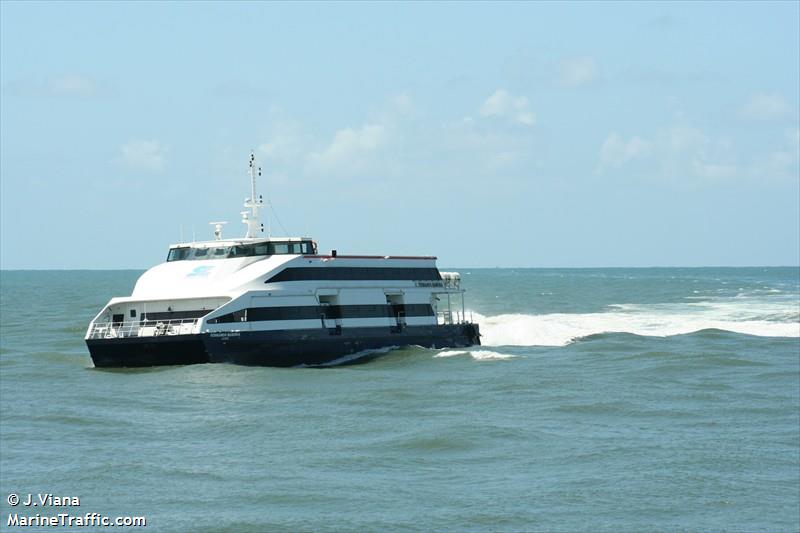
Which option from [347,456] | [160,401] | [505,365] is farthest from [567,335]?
[347,456]

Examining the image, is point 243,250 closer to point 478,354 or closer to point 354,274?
point 354,274

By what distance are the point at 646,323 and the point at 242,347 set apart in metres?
34.6

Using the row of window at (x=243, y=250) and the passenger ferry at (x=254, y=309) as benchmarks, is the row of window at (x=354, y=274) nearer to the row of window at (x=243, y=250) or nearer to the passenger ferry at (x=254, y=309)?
the passenger ferry at (x=254, y=309)

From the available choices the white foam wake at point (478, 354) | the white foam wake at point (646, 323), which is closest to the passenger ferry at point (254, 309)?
the white foam wake at point (478, 354)

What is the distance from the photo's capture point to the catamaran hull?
36.6 m

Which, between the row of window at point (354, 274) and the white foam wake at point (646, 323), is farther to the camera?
the white foam wake at point (646, 323)

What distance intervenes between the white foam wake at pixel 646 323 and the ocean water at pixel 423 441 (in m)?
10.7

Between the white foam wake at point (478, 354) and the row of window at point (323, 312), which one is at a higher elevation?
the row of window at point (323, 312)

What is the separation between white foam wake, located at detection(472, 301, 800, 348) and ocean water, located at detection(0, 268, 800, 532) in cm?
1072

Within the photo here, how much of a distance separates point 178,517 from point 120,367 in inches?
742

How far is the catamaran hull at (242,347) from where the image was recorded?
36.6 meters

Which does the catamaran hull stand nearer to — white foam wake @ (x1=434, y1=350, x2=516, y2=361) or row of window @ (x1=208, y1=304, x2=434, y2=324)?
row of window @ (x1=208, y1=304, x2=434, y2=324)

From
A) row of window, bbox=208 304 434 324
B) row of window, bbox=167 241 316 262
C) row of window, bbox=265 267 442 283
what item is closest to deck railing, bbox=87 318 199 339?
row of window, bbox=208 304 434 324

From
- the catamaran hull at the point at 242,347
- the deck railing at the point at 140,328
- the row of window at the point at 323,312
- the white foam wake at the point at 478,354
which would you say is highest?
the row of window at the point at 323,312
